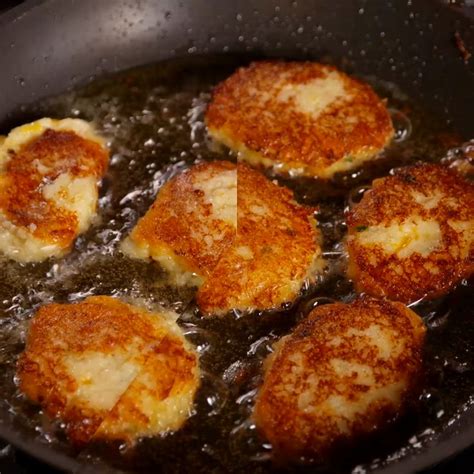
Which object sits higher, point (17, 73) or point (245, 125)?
point (17, 73)

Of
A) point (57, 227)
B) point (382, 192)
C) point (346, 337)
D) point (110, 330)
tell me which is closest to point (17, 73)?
point (57, 227)

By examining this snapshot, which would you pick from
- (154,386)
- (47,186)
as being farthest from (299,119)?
(154,386)

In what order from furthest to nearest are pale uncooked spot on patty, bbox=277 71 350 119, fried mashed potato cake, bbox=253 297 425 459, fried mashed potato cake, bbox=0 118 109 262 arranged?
pale uncooked spot on patty, bbox=277 71 350 119
fried mashed potato cake, bbox=0 118 109 262
fried mashed potato cake, bbox=253 297 425 459

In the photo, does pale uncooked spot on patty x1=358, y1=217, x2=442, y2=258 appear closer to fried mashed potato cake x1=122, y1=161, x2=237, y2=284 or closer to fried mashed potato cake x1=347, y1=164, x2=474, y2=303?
fried mashed potato cake x1=347, y1=164, x2=474, y2=303

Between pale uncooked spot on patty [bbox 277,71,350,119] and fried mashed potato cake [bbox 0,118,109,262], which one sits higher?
fried mashed potato cake [bbox 0,118,109,262]

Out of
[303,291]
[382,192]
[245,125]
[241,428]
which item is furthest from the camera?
[245,125]

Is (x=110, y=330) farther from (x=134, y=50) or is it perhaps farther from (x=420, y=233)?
(x=134, y=50)

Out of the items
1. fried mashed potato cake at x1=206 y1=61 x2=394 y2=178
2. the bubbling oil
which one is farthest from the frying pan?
fried mashed potato cake at x1=206 y1=61 x2=394 y2=178
